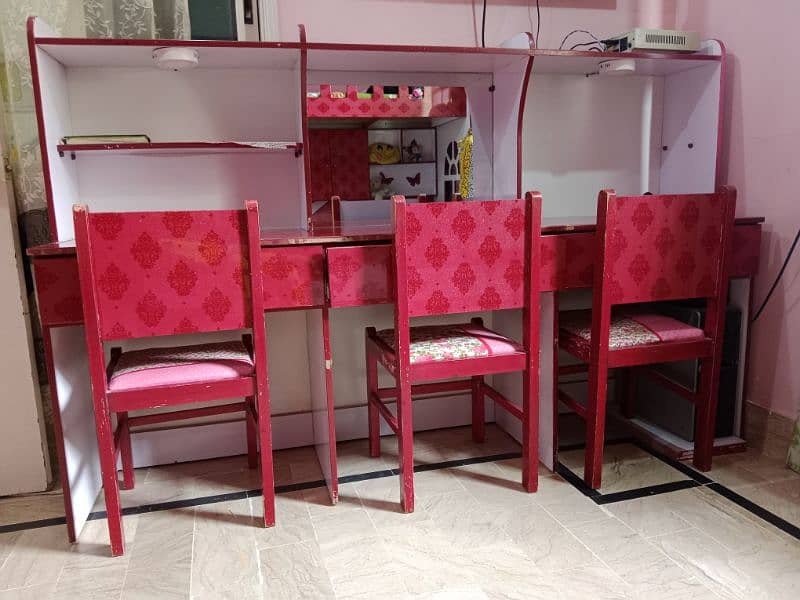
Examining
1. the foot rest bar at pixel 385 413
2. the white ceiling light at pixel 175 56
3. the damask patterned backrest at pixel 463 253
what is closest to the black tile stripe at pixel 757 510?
the damask patterned backrest at pixel 463 253

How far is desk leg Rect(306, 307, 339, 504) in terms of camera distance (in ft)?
6.11

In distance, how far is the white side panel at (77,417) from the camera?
5.74 feet

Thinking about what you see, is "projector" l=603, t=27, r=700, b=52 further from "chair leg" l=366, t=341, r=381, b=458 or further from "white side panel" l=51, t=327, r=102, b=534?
"white side panel" l=51, t=327, r=102, b=534

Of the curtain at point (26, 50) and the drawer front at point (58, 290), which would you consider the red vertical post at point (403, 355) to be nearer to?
the drawer front at point (58, 290)

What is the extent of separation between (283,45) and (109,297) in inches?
37.2

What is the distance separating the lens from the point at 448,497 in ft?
6.53

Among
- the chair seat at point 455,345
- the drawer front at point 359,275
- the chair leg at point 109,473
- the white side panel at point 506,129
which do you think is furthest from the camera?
the white side panel at point 506,129

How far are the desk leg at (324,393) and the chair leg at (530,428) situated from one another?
59 centimetres

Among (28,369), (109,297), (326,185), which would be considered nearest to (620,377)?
(326,185)

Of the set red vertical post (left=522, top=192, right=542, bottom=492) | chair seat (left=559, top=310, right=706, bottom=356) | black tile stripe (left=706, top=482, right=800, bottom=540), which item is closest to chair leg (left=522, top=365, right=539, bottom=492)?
red vertical post (left=522, top=192, right=542, bottom=492)

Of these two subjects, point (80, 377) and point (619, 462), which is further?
point (619, 462)

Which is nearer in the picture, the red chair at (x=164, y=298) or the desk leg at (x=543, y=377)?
the red chair at (x=164, y=298)

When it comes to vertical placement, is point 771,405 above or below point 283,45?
below

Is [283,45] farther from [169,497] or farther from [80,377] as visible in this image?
[169,497]
